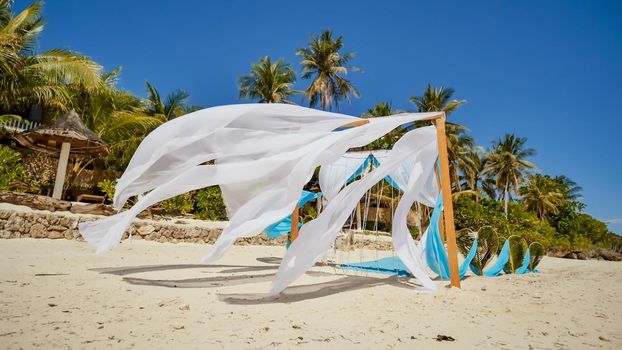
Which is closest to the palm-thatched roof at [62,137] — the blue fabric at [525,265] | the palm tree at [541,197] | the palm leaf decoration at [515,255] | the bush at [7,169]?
the bush at [7,169]

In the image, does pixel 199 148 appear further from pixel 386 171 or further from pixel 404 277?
pixel 404 277

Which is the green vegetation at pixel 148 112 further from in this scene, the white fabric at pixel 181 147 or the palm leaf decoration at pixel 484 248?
the white fabric at pixel 181 147

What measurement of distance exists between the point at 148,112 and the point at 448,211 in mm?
17637

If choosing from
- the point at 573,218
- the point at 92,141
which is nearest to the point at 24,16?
the point at 92,141

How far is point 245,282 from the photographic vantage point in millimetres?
4922

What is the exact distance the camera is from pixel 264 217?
3555 mm

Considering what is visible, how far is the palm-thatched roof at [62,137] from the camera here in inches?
364

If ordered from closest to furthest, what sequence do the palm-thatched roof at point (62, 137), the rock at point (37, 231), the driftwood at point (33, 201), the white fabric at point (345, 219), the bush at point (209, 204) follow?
the white fabric at point (345, 219) < the rock at point (37, 231) < the driftwood at point (33, 201) < the palm-thatched roof at point (62, 137) < the bush at point (209, 204)

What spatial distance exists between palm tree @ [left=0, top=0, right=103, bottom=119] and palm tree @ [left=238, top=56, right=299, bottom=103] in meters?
9.56

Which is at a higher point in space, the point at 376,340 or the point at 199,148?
the point at 199,148

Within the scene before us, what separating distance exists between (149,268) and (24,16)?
12.9 m

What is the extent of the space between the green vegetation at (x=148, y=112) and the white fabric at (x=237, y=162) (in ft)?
15.6

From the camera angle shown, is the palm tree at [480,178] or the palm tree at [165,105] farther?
the palm tree at [480,178]

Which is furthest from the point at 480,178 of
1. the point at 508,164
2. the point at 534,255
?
the point at 534,255
